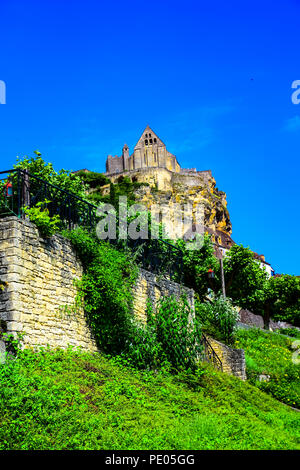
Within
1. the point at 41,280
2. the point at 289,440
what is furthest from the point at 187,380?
the point at 41,280

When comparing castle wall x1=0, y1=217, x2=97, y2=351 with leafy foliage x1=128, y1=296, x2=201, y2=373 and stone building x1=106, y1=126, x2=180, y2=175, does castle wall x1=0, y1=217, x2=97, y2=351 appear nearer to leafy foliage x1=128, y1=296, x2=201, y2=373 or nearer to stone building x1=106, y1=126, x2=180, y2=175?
leafy foliage x1=128, y1=296, x2=201, y2=373

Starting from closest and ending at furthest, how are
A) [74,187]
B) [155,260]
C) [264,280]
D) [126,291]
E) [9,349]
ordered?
[9,349] < [126,291] < [155,260] < [74,187] < [264,280]

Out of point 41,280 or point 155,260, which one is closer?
point 41,280

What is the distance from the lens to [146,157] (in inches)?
4016

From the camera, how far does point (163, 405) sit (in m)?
9.59

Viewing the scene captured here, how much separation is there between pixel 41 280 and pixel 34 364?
179cm

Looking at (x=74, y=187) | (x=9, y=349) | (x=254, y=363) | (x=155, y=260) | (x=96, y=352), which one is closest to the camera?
(x=9, y=349)

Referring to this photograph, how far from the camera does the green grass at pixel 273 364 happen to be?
18.2 m

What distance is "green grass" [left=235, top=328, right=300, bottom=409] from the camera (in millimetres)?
18172

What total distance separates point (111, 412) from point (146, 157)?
95.2 m

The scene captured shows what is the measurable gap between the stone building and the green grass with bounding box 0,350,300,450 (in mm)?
90221

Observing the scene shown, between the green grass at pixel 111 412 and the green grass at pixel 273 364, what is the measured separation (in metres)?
6.57

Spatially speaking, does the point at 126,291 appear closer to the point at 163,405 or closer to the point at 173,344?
the point at 173,344

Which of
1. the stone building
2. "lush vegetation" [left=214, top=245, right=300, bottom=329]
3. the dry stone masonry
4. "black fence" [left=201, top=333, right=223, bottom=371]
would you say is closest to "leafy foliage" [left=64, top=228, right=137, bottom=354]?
the dry stone masonry
